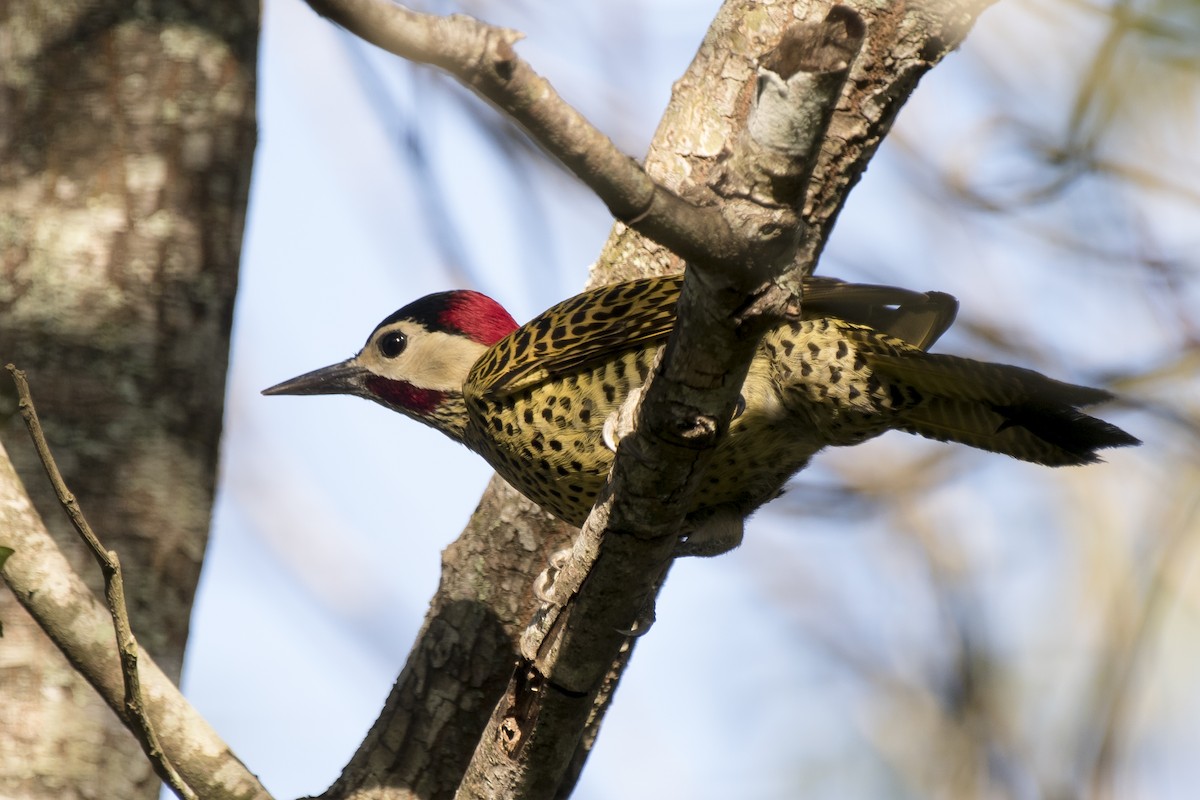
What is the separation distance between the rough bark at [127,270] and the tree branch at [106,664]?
769 mm

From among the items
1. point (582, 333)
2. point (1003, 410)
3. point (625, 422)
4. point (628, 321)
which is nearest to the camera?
point (625, 422)

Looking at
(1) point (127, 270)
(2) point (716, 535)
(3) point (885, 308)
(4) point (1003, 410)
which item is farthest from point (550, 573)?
(1) point (127, 270)

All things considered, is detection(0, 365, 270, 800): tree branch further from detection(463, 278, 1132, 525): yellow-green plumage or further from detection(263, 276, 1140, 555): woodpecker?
detection(463, 278, 1132, 525): yellow-green plumage

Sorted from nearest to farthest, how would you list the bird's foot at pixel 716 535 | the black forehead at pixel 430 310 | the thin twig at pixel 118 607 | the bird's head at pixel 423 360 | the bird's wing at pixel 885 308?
the thin twig at pixel 118 607 < the bird's wing at pixel 885 308 < the bird's foot at pixel 716 535 < the bird's head at pixel 423 360 < the black forehead at pixel 430 310

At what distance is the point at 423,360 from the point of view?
15.1 ft

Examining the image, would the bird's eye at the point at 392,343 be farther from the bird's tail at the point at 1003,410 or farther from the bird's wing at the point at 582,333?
the bird's tail at the point at 1003,410

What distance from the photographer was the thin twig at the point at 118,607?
2322 millimetres

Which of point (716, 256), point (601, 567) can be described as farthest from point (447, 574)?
point (716, 256)

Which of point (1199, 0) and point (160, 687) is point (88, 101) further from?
point (1199, 0)

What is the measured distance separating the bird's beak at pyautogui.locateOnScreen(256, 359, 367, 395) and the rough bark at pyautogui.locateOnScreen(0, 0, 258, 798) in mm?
1115

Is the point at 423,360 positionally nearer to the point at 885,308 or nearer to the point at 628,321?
the point at 628,321

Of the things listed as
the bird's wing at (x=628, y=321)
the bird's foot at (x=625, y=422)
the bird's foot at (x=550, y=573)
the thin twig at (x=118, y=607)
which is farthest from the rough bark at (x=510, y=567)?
the thin twig at (x=118, y=607)

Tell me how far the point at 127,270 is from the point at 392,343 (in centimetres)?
131

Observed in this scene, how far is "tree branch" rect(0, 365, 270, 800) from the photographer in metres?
2.51
